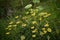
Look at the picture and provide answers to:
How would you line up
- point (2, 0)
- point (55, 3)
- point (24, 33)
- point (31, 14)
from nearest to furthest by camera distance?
1. point (55, 3)
2. point (24, 33)
3. point (31, 14)
4. point (2, 0)

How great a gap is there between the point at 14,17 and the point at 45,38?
2.85 feet

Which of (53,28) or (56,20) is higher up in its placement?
(56,20)

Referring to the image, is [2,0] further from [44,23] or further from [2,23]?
[44,23]

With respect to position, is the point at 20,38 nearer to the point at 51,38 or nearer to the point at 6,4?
the point at 51,38

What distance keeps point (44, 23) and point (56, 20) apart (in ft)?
0.95

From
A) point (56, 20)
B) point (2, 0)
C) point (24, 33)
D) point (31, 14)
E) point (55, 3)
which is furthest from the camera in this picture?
point (2, 0)

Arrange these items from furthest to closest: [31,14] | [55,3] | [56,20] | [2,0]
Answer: [2,0] < [31,14] < [56,20] < [55,3]

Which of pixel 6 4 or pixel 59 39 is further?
pixel 6 4

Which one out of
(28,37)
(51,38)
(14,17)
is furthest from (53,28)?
(14,17)

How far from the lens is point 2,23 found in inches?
132

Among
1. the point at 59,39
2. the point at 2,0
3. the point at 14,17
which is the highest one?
the point at 2,0

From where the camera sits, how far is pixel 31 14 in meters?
3.27

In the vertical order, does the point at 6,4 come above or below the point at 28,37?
above

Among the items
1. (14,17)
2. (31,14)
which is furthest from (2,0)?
(31,14)
